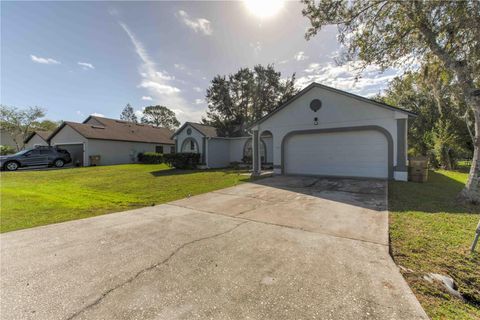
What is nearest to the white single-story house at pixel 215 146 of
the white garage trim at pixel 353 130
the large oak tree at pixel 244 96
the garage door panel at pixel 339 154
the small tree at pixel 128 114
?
the white garage trim at pixel 353 130

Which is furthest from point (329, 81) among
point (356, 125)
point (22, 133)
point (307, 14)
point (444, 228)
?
point (22, 133)

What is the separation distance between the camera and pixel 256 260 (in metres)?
3.02

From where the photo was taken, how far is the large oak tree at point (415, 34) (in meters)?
5.89

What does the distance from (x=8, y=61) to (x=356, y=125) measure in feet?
58.6

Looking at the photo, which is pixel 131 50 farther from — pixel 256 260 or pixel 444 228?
pixel 444 228

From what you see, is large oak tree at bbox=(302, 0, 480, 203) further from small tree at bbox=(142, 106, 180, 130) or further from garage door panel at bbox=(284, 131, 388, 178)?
small tree at bbox=(142, 106, 180, 130)

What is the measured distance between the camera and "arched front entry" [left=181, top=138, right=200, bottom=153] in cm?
1866

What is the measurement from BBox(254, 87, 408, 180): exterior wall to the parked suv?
62.5 ft

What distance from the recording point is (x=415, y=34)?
24.0 feet

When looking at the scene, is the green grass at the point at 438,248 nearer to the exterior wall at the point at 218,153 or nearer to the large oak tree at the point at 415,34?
the large oak tree at the point at 415,34

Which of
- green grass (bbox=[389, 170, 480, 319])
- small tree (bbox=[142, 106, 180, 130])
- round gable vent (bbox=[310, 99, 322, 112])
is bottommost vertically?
green grass (bbox=[389, 170, 480, 319])

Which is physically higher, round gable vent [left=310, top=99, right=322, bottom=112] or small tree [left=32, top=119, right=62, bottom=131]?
small tree [left=32, top=119, right=62, bottom=131]

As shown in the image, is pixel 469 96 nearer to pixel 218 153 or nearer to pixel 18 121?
pixel 218 153

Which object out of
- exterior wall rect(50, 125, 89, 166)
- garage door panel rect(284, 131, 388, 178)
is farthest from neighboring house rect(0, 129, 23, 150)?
garage door panel rect(284, 131, 388, 178)
